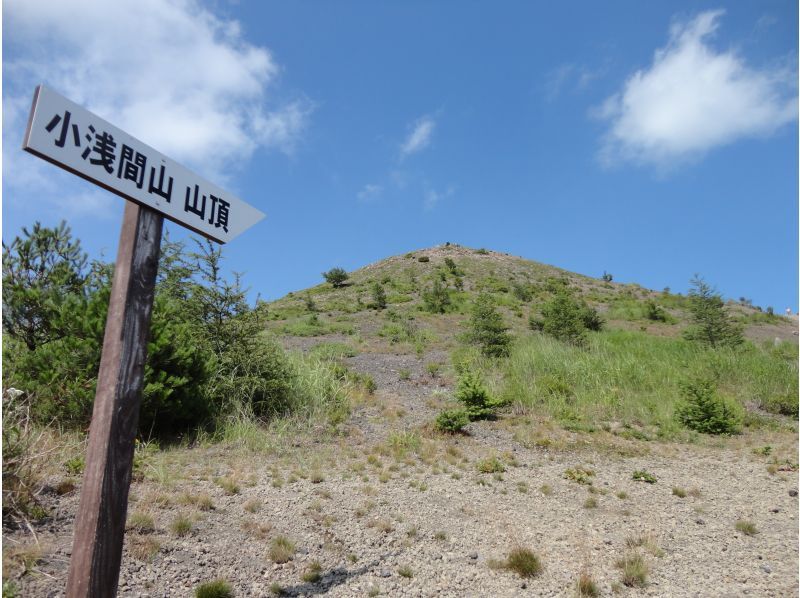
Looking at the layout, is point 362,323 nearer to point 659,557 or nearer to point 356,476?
point 356,476

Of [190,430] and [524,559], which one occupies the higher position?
[190,430]

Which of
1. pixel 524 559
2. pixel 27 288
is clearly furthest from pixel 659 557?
pixel 27 288

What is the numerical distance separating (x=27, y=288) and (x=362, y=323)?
55.2 ft

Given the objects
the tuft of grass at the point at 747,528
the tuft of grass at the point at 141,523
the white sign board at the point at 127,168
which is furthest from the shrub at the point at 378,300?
the white sign board at the point at 127,168

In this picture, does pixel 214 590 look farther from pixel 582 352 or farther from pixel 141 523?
pixel 582 352

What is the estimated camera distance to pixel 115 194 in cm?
255

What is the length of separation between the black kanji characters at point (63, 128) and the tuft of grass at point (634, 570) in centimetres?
478

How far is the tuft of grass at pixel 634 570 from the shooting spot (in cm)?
397

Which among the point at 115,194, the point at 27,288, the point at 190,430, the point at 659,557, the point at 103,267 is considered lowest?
the point at 659,557

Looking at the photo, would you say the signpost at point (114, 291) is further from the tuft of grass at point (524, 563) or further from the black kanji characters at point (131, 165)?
the tuft of grass at point (524, 563)

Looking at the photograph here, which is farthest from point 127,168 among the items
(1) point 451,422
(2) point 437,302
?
(2) point 437,302

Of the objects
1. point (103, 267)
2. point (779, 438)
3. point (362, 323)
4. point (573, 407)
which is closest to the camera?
point (779, 438)

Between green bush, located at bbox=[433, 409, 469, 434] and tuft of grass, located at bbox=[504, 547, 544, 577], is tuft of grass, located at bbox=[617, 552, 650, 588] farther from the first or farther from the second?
green bush, located at bbox=[433, 409, 469, 434]

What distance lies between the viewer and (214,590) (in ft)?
11.4
